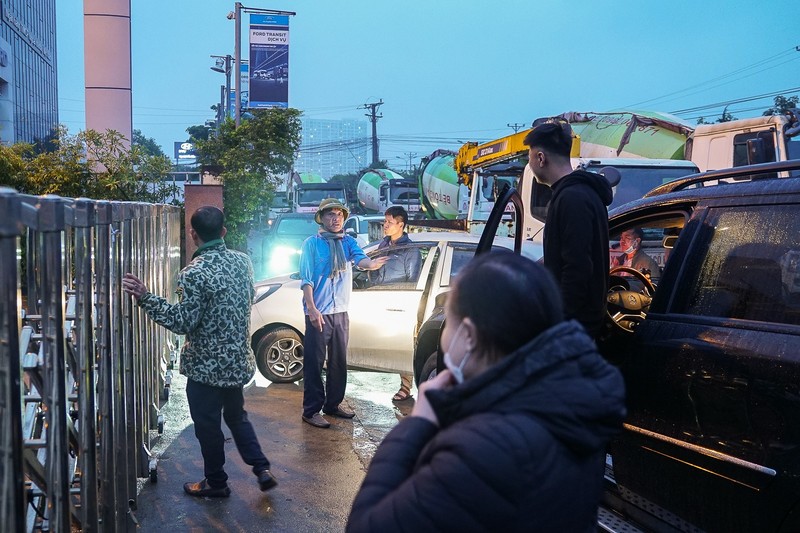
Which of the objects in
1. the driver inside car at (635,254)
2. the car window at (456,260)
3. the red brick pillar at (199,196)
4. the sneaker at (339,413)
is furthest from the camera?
the red brick pillar at (199,196)

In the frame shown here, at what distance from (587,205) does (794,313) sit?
898mm

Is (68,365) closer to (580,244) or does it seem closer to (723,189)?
(580,244)

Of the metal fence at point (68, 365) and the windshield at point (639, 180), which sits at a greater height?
the windshield at point (639, 180)

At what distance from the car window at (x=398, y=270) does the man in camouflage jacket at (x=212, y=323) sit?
3046 millimetres

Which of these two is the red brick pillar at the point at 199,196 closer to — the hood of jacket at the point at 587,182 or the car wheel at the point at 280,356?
the car wheel at the point at 280,356

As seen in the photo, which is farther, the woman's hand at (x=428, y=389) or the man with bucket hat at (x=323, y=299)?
the man with bucket hat at (x=323, y=299)

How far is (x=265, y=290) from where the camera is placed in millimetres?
8805

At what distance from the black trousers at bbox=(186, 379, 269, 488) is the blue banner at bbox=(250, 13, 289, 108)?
54.2 ft

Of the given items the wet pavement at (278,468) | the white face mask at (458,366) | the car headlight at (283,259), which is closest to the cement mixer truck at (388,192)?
the car headlight at (283,259)

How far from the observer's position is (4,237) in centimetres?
186

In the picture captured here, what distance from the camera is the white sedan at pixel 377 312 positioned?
25.4 ft

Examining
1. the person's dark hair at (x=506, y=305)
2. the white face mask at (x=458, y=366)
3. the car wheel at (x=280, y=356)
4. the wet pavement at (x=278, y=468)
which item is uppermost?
the person's dark hair at (x=506, y=305)

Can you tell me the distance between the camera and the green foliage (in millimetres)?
11953

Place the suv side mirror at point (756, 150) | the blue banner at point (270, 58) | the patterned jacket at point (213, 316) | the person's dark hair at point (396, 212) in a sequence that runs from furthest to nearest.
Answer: the blue banner at point (270, 58)
the suv side mirror at point (756, 150)
the person's dark hair at point (396, 212)
the patterned jacket at point (213, 316)
